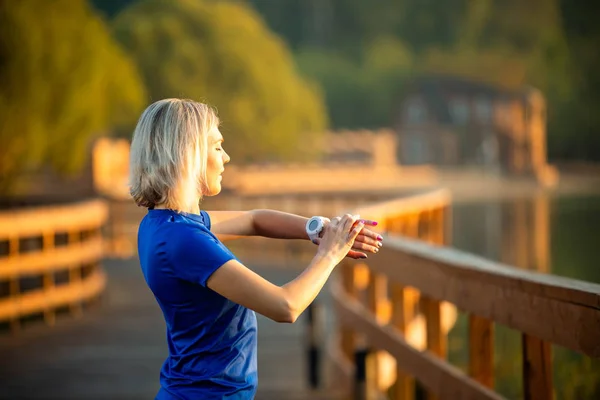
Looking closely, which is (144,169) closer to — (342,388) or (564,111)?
(342,388)

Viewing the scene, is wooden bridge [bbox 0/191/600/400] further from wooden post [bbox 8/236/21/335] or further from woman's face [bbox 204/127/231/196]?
woman's face [bbox 204/127/231/196]

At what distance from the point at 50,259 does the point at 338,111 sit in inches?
1300

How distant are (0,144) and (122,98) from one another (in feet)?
19.0

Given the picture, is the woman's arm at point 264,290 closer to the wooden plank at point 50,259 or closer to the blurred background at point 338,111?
the blurred background at point 338,111

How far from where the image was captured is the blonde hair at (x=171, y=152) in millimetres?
1933

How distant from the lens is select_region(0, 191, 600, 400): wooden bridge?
2464 mm

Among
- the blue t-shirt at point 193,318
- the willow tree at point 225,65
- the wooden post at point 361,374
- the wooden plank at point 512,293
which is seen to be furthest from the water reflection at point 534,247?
the willow tree at point 225,65

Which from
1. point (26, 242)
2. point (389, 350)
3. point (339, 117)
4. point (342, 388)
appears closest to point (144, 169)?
point (389, 350)

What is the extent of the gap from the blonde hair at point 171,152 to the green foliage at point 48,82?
32.2ft

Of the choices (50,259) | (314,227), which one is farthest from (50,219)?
(314,227)

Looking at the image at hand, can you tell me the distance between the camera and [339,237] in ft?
6.42

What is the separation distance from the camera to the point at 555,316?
7.57 ft

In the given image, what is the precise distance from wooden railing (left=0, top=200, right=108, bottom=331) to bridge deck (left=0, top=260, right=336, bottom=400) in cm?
17

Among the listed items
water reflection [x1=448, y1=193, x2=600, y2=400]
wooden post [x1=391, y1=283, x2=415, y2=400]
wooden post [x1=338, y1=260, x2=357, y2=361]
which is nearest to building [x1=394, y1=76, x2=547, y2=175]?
water reflection [x1=448, y1=193, x2=600, y2=400]
